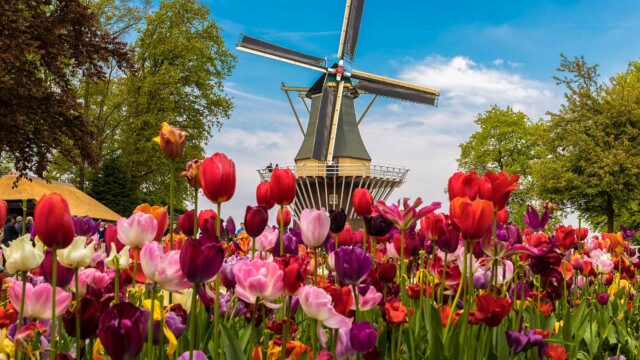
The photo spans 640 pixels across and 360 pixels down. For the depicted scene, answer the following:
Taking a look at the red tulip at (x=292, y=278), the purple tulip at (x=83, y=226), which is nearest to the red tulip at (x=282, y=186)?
the red tulip at (x=292, y=278)

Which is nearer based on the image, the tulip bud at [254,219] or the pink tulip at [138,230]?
the pink tulip at [138,230]

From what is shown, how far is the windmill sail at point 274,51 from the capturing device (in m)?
30.3

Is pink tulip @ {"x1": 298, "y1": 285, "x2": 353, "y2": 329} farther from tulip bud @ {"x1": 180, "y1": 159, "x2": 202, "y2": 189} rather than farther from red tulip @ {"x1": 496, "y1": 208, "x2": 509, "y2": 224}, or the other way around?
red tulip @ {"x1": 496, "y1": 208, "x2": 509, "y2": 224}

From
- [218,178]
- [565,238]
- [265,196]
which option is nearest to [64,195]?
[565,238]

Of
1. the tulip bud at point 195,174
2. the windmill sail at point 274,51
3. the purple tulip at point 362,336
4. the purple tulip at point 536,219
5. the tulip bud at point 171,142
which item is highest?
the windmill sail at point 274,51

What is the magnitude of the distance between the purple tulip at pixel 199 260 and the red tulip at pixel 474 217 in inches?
32.6

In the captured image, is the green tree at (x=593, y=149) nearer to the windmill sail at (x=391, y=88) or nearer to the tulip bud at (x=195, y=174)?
the windmill sail at (x=391, y=88)

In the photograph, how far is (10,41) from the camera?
17891 mm

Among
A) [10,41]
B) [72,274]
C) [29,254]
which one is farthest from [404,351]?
[10,41]

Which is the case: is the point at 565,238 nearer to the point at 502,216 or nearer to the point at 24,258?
the point at 502,216

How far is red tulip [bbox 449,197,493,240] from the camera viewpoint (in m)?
2.08

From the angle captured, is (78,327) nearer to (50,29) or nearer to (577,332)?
(577,332)

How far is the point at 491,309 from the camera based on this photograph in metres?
2.21

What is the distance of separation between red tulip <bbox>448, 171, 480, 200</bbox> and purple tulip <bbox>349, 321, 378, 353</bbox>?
696 millimetres
